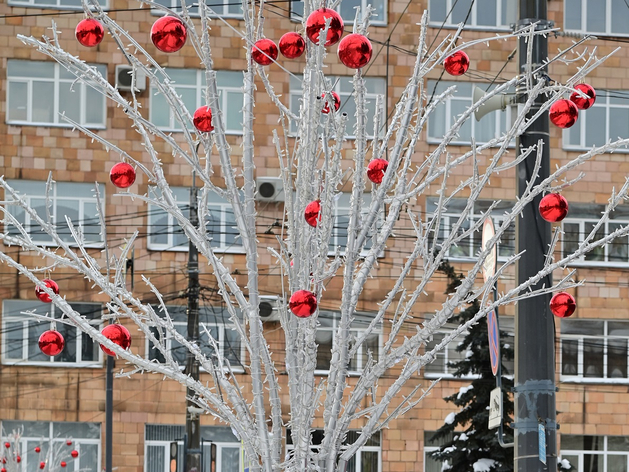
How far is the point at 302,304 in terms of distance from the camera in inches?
194

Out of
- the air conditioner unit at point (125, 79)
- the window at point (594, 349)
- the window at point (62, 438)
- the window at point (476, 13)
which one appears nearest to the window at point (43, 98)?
the air conditioner unit at point (125, 79)

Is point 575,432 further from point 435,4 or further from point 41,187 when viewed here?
point 41,187

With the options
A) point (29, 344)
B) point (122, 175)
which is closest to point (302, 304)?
point (122, 175)

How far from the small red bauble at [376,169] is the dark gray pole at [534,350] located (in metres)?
2.41

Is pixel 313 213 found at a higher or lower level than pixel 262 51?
lower

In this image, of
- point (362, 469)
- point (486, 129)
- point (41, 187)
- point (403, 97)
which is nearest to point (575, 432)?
point (362, 469)

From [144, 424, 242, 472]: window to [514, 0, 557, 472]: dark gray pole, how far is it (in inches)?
757

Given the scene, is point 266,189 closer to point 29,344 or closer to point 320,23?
point 29,344

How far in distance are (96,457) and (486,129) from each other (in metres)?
11.8

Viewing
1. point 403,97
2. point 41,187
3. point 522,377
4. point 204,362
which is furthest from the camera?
point 41,187

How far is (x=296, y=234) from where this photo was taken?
17.2 ft

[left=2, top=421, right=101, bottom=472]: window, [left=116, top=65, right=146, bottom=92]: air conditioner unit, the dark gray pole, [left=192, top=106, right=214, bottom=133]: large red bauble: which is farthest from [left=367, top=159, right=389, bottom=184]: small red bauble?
[left=2, top=421, right=101, bottom=472]: window

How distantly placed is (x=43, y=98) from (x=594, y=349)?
14.0m

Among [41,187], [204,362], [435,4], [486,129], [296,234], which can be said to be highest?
[435,4]
